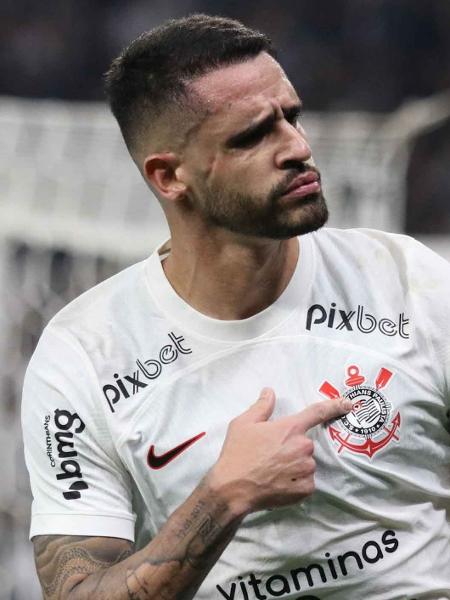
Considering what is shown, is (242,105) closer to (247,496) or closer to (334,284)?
(334,284)

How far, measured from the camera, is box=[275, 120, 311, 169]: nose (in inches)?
99.7

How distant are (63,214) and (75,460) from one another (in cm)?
259

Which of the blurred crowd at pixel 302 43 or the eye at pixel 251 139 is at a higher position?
the eye at pixel 251 139

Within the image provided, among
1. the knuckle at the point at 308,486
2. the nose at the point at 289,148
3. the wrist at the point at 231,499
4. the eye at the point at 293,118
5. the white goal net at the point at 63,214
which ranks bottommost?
the white goal net at the point at 63,214

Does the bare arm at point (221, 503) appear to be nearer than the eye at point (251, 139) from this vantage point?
Yes

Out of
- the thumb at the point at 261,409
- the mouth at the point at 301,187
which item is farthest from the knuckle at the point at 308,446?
the mouth at the point at 301,187

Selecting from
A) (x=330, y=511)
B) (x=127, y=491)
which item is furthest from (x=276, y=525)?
(x=127, y=491)

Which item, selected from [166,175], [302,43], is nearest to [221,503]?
[166,175]

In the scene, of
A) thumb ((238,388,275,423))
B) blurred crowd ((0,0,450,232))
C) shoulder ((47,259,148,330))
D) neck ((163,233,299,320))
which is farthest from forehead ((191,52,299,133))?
blurred crowd ((0,0,450,232))

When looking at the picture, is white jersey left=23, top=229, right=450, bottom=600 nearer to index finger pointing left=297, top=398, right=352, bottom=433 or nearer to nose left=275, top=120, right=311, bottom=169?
index finger pointing left=297, top=398, right=352, bottom=433

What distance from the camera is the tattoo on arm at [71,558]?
256cm

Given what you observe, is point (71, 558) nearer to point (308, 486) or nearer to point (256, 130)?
point (308, 486)

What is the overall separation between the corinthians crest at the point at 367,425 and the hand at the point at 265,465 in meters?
0.13

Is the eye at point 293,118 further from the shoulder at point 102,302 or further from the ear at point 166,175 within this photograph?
the shoulder at point 102,302
